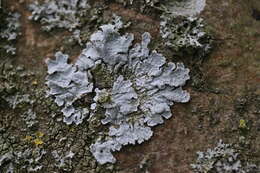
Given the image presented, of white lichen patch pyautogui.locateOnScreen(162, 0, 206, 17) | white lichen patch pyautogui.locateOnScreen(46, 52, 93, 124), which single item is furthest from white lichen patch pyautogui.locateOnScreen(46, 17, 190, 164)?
white lichen patch pyautogui.locateOnScreen(162, 0, 206, 17)

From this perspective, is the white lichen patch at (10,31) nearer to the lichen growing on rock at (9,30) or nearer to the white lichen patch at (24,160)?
the lichen growing on rock at (9,30)

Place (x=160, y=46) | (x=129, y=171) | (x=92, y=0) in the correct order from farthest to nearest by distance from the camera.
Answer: (x=92, y=0), (x=160, y=46), (x=129, y=171)

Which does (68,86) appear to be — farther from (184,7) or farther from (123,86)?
(184,7)

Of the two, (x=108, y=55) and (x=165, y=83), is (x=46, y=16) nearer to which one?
(x=108, y=55)

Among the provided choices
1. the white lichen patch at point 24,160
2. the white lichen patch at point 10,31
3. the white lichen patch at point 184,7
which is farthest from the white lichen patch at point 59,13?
the white lichen patch at point 24,160

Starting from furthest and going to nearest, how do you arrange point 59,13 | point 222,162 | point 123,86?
point 59,13, point 123,86, point 222,162

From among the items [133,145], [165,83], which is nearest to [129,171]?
[133,145]

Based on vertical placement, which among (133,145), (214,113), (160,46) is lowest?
(133,145)

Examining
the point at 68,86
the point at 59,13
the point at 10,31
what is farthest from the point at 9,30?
the point at 68,86
